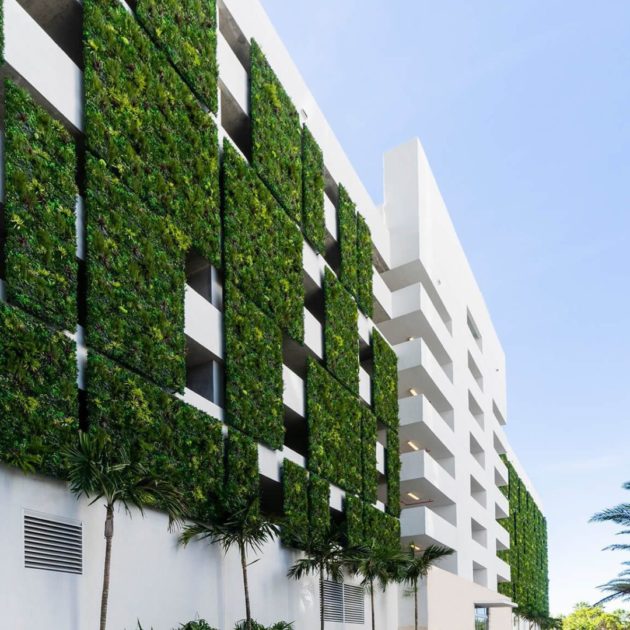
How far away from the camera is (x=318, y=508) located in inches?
1164

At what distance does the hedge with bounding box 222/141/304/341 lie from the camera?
2562 cm

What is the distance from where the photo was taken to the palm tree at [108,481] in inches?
664

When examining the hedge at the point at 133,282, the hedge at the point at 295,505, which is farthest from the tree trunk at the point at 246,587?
the hedge at the point at 133,282

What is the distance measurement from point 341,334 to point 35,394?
18423 mm

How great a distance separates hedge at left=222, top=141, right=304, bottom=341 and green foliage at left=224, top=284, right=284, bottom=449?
0.67 m

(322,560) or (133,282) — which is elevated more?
(133,282)

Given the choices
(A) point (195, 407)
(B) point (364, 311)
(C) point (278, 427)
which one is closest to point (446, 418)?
(B) point (364, 311)

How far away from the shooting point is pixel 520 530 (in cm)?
7219

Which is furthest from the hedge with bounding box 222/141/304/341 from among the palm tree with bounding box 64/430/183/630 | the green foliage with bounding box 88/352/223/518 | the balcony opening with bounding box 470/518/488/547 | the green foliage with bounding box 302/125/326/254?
the balcony opening with bounding box 470/518/488/547

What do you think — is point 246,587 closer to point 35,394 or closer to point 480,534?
point 35,394

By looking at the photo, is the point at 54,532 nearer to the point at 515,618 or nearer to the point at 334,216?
the point at 334,216

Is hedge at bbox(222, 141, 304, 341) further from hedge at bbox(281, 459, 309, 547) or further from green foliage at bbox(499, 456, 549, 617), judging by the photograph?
green foliage at bbox(499, 456, 549, 617)

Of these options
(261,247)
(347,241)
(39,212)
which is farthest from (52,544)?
(347,241)

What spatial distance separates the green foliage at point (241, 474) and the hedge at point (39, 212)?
7603mm
